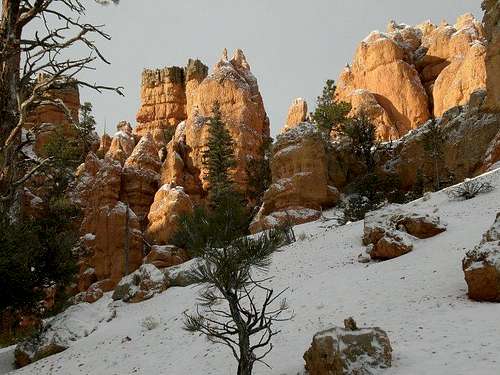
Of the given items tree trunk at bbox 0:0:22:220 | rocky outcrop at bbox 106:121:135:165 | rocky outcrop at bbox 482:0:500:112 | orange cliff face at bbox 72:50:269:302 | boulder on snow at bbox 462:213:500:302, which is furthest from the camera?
rocky outcrop at bbox 106:121:135:165

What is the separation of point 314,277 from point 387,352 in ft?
27.9

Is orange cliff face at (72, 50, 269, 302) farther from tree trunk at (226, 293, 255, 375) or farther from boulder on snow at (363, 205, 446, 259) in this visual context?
tree trunk at (226, 293, 255, 375)

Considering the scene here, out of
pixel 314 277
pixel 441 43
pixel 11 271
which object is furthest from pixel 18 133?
pixel 441 43

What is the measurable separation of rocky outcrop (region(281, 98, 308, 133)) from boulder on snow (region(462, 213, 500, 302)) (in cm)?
5743

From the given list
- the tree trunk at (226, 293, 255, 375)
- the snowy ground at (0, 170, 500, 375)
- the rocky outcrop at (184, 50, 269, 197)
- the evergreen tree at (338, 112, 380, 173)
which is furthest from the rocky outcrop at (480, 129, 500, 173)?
the tree trunk at (226, 293, 255, 375)

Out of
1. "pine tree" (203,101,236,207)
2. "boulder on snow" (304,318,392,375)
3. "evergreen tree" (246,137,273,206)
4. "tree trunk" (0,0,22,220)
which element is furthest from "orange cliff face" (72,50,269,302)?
"tree trunk" (0,0,22,220)

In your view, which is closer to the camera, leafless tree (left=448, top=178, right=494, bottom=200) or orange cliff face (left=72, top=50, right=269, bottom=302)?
leafless tree (left=448, top=178, right=494, bottom=200)

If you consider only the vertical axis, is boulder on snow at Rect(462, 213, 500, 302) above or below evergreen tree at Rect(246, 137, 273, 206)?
below

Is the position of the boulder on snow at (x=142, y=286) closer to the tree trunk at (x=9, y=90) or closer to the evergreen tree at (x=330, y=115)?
the tree trunk at (x=9, y=90)

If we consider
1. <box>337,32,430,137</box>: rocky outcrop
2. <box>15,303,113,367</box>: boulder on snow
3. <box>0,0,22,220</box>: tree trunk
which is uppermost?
<box>337,32,430,137</box>: rocky outcrop

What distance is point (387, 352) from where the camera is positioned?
828 centimetres

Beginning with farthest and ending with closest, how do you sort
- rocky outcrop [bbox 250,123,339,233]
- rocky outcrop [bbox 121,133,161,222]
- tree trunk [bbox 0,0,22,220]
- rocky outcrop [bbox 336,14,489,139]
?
rocky outcrop [bbox 336,14,489,139] < rocky outcrop [bbox 121,133,161,222] < rocky outcrop [bbox 250,123,339,233] < tree trunk [bbox 0,0,22,220]

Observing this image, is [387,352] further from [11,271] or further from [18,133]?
[11,271]

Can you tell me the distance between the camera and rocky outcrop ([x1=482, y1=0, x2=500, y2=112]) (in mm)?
32531
